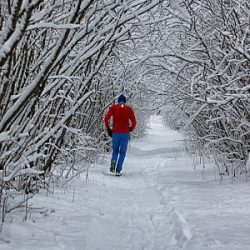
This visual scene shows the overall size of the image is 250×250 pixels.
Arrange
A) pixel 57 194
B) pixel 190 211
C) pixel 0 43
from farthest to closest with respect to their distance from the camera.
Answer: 1. pixel 57 194
2. pixel 190 211
3. pixel 0 43

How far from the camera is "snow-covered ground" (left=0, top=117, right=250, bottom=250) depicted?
2.88 meters

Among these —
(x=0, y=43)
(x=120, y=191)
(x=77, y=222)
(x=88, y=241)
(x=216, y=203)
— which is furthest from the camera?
(x=120, y=191)

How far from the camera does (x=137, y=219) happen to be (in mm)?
4047

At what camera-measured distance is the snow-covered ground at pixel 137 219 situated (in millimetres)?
2881

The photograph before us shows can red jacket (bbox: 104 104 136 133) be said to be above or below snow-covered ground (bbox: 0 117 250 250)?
above

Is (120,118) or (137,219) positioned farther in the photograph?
(120,118)

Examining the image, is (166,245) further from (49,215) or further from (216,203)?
(216,203)

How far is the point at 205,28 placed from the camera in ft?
20.4

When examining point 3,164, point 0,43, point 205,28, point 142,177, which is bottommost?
point 142,177

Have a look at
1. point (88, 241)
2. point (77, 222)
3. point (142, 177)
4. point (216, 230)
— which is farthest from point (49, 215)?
point (142, 177)

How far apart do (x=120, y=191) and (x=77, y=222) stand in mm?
2476

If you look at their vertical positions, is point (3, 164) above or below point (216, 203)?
above

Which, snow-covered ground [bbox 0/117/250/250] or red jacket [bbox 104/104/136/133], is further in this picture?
red jacket [bbox 104/104/136/133]

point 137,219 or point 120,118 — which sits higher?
point 120,118
